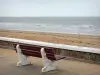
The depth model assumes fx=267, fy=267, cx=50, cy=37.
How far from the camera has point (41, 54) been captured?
6.60 m

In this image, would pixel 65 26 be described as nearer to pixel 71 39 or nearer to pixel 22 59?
pixel 71 39

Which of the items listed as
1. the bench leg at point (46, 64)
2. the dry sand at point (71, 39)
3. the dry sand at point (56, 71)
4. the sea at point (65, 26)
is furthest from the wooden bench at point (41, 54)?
the sea at point (65, 26)

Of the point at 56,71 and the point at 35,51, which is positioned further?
the point at 35,51

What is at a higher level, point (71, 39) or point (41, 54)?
point (41, 54)

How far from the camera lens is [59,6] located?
4962 cm

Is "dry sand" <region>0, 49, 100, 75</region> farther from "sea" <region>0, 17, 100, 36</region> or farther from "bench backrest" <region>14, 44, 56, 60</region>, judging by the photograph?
"sea" <region>0, 17, 100, 36</region>

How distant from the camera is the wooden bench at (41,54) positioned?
650 cm

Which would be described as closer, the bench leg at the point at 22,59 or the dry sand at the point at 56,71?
the dry sand at the point at 56,71

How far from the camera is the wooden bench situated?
256 inches

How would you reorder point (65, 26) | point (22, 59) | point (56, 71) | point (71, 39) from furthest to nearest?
point (65, 26) → point (71, 39) → point (22, 59) → point (56, 71)

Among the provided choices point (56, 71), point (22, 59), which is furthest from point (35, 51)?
point (56, 71)

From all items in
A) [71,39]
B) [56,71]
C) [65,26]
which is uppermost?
[65,26]

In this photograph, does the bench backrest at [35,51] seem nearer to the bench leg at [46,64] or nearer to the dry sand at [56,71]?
the bench leg at [46,64]

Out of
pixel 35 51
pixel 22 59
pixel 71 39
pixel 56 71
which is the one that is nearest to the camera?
pixel 56 71
